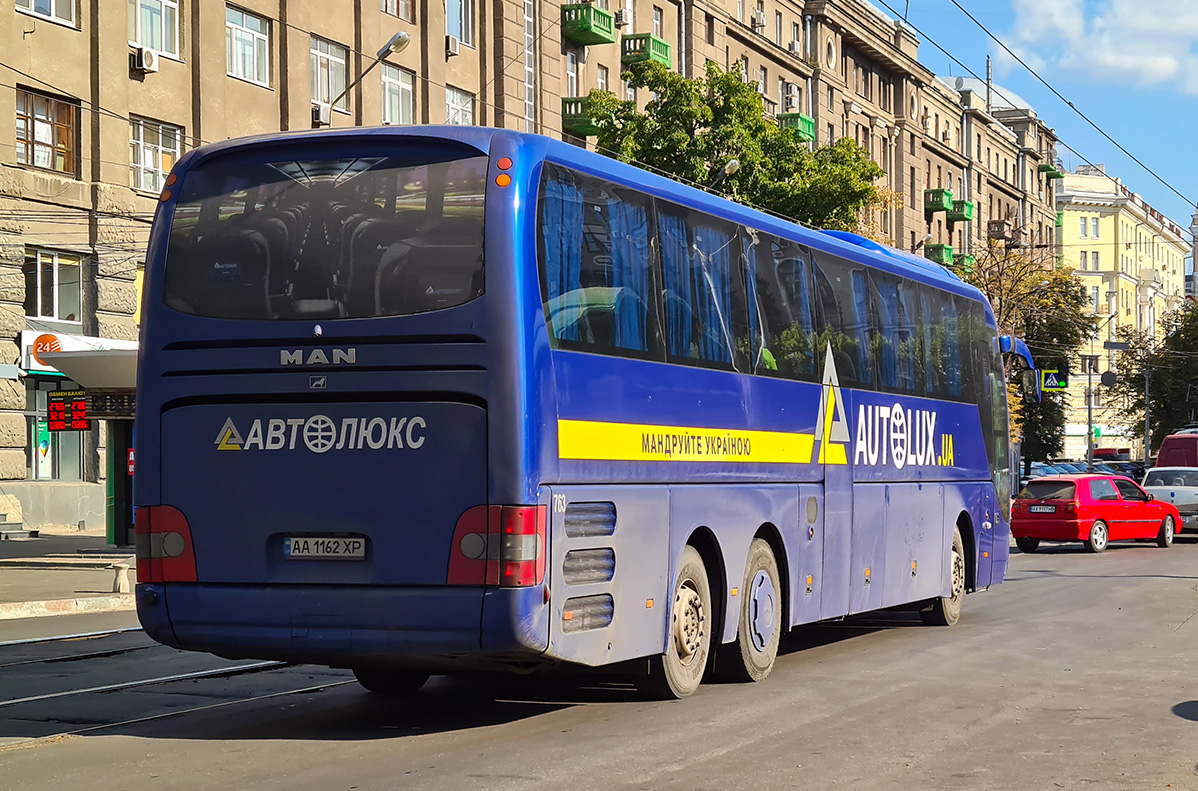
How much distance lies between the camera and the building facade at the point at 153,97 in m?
28.9

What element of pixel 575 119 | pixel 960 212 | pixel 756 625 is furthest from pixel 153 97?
pixel 960 212

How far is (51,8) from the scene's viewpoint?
29.3 meters

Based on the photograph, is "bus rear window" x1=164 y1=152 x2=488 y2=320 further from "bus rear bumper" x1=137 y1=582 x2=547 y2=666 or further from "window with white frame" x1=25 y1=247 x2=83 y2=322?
"window with white frame" x1=25 y1=247 x2=83 y2=322

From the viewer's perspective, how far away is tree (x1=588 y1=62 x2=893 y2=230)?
37.4 meters

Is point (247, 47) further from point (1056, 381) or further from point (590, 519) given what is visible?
point (590, 519)

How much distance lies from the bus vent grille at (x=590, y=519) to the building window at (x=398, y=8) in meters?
29.1

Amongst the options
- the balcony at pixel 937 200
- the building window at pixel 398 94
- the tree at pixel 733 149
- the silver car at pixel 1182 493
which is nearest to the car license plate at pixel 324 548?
the building window at pixel 398 94

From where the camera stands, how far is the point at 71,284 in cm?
3011

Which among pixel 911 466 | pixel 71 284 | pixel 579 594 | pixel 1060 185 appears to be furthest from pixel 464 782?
pixel 1060 185

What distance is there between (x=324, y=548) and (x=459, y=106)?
102 ft

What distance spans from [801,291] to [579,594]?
432 cm

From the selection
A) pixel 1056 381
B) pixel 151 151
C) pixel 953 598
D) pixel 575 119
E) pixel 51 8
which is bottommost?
pixel 953 598

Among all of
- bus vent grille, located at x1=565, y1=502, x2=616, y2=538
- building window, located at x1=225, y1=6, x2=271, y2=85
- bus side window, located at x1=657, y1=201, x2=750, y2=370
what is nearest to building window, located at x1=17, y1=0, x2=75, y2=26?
building window, located at x1=225, y1=6, x2=271, y2=85

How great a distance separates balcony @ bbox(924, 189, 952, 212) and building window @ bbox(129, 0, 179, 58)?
50.5m
